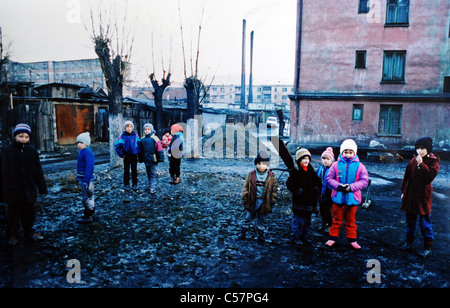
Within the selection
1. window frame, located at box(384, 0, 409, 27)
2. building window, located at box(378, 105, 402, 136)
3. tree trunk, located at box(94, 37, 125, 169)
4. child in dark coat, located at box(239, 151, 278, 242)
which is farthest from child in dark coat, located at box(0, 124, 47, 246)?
window frame, located at box(384, 0, 409, 27)

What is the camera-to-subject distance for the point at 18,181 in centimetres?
441

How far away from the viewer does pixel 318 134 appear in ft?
56.5

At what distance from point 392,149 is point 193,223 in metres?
14.4

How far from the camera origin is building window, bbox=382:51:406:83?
16312 mm

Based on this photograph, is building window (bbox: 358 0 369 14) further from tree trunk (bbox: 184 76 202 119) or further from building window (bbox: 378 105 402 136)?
tree trunk (bbox: 184 76 202 119)

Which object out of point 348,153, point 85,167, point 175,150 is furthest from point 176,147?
point 348,153

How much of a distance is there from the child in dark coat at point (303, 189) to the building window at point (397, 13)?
15702mm

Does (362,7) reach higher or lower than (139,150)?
higher

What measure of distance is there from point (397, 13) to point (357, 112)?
5.77 m

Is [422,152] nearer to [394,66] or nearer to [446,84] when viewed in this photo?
[394,66]

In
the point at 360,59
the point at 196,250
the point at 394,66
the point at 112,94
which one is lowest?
the point at 196,250

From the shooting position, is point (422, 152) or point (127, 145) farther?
point (127, 145)
